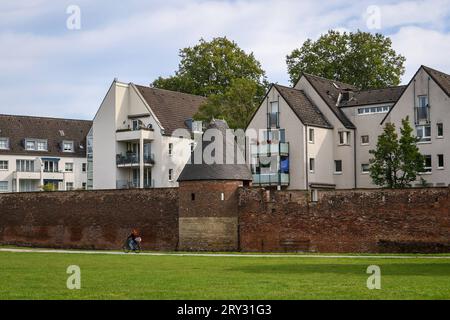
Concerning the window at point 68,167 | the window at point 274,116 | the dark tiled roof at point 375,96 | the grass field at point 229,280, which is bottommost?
the grass field at point 229,280

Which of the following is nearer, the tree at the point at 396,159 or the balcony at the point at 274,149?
the tree at the point at 396,159

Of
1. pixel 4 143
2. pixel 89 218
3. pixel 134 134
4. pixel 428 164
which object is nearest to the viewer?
pixel 89 218

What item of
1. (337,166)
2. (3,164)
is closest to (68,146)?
(3,164)

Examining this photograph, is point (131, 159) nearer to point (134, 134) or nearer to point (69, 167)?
point (134, 134)

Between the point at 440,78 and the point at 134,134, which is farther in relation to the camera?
the point at 134,134

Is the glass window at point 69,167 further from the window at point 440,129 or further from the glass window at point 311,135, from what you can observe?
the window at point 440,129

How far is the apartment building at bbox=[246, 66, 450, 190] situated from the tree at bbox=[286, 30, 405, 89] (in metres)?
11.3

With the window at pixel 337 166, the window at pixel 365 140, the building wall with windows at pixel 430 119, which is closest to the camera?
the building wall with windows at pixel 430 119

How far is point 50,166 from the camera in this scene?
82.9 metres

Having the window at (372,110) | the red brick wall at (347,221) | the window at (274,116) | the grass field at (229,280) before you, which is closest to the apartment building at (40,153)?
the window at (274,116)

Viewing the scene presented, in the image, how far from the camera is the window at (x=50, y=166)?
3248 inches

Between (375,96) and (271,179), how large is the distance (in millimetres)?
10357

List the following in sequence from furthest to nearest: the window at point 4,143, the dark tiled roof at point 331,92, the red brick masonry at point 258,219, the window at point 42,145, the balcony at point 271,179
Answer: the window at point 42,145 → the window at point 4,143 → the dark tiled roof at point 331,92 → the balcony at point 271,179 → the red brick masonry at point 258,219

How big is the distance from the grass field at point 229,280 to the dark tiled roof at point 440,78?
1000 inches
